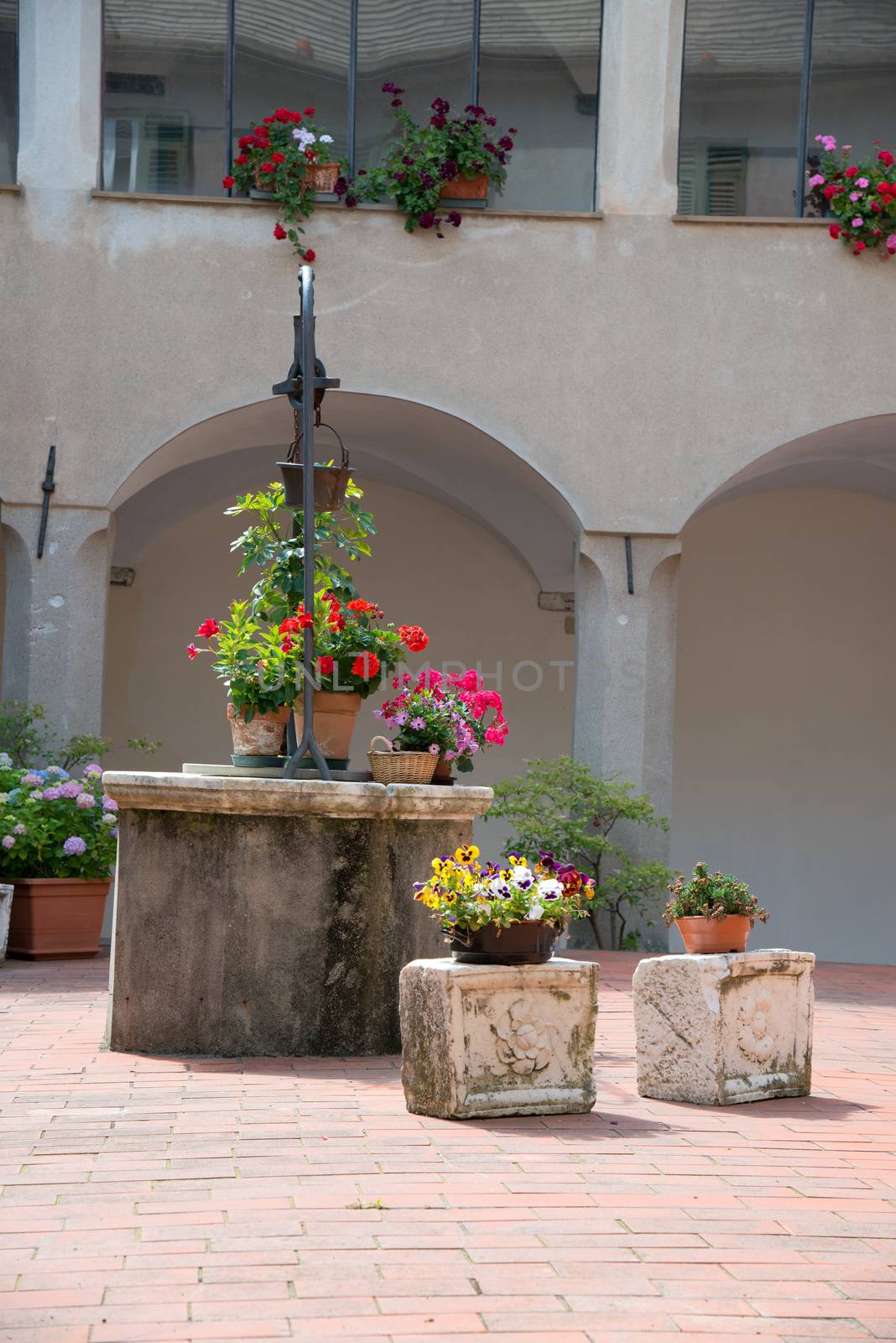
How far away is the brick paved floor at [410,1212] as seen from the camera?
9.34 feet

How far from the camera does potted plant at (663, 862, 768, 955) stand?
5113mm

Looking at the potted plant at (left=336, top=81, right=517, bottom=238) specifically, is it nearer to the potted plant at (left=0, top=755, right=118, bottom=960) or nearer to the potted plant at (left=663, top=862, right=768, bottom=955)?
the potted plant at (left=0, top=755, right=118, bottom=960)

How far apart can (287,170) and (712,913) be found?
6.78 m

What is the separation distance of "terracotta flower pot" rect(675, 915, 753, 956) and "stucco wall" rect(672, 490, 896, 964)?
8.19m

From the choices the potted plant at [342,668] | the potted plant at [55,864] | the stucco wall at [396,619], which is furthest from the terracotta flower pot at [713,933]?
the stucco wall at [396,619]

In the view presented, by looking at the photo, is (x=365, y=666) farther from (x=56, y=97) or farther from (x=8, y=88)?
(x=8, y=88)

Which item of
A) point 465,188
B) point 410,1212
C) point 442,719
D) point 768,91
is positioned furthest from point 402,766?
point 768,91

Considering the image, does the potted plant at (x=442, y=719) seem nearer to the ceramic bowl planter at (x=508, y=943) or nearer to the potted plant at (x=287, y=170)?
the ceramic bowl planter at (x=508, y=943)

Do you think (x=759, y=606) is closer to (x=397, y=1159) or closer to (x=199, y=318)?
(x=199, y=318)

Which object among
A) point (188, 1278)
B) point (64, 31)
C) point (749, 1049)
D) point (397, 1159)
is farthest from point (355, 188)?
point (188, 1278)

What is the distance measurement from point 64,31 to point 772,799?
27.2 feet


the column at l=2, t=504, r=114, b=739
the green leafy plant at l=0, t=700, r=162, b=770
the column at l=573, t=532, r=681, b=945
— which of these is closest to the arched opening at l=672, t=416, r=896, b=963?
the column at l=573, t=532, r=681, b=945

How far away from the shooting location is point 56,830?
8906mm

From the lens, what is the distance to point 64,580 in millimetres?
10141
